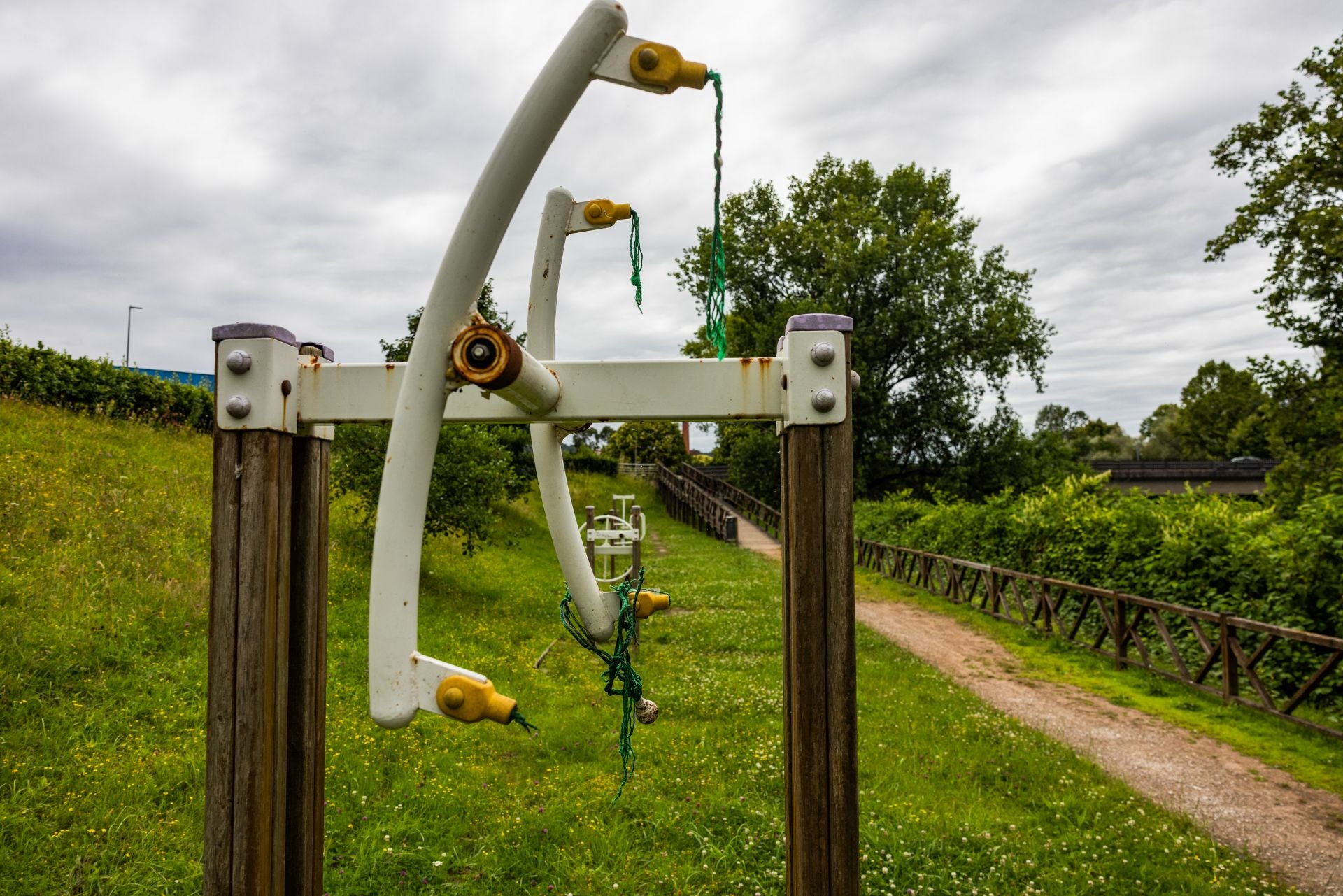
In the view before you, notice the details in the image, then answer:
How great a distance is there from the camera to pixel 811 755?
1.83m

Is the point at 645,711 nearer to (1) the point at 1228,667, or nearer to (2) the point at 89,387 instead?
(1) the point at 1228,667

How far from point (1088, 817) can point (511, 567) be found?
10.5m

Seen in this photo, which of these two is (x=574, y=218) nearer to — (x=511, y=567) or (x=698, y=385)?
(x=698, y=385)

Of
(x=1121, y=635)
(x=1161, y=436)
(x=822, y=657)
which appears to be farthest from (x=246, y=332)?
(x=1161, y=436)

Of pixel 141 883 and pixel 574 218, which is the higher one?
pixel 574 218

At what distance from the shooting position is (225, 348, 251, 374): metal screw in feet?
6.11

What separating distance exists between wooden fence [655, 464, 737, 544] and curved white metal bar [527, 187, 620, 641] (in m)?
19.5

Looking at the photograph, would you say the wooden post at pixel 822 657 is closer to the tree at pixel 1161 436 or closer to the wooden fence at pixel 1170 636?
the wooden fence at pixel 1170 636

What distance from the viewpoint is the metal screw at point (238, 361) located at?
73.3 inches

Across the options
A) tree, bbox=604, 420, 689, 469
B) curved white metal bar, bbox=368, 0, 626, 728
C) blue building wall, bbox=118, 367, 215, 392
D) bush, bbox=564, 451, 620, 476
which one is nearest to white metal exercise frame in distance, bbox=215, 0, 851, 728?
curved white metal bar, bbox=368, 0, 626, 728

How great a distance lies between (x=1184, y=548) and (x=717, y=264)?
31.4 ft

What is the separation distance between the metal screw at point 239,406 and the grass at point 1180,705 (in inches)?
302

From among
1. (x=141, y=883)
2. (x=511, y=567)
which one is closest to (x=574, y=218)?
(x=141, y=883)

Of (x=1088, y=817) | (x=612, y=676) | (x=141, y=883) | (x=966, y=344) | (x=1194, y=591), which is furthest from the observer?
(x=966, y=344)
